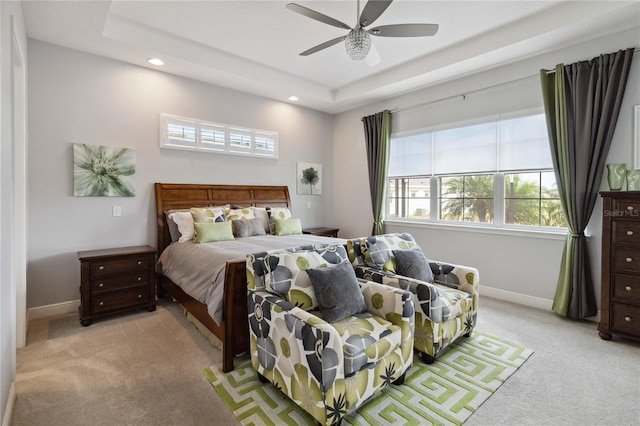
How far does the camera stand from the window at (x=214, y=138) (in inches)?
158

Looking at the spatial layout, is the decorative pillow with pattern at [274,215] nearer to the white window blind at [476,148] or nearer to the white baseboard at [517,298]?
the white window blind at [476,148]

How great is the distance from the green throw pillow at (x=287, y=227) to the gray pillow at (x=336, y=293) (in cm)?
218

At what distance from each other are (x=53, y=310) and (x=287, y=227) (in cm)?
276

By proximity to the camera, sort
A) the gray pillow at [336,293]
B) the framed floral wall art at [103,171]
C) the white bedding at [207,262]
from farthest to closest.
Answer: the framed floral wall art at [103,171], the white bedding at [207,262], the gray pillow at [336,293]

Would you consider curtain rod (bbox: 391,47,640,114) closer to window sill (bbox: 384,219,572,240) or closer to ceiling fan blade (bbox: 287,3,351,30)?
window sill (bbox: 384,219,572,240)

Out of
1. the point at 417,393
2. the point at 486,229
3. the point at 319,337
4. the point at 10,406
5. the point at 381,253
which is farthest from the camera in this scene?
the point at 486,229

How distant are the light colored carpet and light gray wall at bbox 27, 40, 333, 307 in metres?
0.76

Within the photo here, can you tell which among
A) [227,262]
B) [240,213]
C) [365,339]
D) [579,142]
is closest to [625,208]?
[579,142]

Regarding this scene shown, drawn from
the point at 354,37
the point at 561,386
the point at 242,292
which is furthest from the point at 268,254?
the point at 561,386

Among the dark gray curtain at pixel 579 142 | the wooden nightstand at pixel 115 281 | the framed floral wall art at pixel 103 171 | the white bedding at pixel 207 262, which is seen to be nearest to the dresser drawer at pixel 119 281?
the wooden nightstand at pixel 115 281

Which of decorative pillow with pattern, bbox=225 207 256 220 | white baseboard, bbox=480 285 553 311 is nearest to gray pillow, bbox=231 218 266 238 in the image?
decorative pillow with pattern, bbox=225 207 256 220

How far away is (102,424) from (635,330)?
4.01 metres

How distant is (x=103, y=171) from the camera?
354cm

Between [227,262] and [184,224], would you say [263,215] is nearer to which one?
[184,224]
